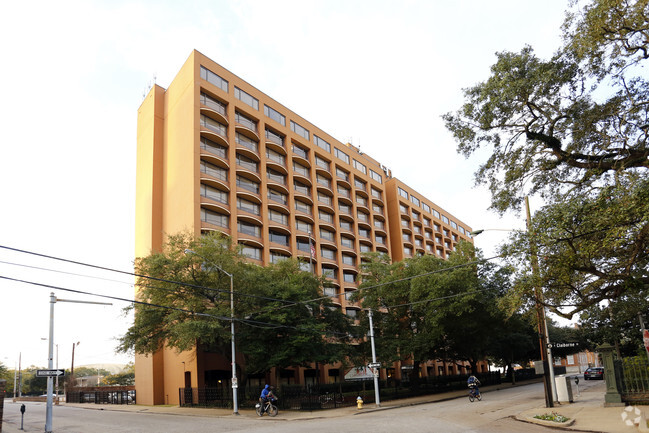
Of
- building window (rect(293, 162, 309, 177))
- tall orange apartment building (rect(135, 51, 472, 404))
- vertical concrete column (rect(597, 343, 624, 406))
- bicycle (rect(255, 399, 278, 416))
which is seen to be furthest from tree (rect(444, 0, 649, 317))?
building window (rect(293, 162, 309, 177))

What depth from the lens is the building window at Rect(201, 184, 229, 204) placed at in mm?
47000

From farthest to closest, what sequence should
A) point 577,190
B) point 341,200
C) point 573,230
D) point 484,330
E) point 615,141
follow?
1. point 341,200
2. point 484,330
3. point 577,190
4. point 615,141
5. point 573,230

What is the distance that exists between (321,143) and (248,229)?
22193 millimetres

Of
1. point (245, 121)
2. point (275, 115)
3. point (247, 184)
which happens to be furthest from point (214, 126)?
point (275, 115)

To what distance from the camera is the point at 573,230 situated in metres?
14.8

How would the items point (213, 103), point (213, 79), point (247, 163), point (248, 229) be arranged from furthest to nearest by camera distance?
point (247, 163)
point (248, 229)
point (213, 79)
point (213, 103)

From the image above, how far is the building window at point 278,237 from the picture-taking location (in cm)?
5566

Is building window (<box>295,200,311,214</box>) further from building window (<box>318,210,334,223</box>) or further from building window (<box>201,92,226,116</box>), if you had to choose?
building window (<box>201,92,226,116</box>)

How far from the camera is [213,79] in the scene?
5081 centimetres

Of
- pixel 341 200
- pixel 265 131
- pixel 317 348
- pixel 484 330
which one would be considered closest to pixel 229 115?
pixel 265 131

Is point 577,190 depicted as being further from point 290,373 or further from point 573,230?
point 290,373

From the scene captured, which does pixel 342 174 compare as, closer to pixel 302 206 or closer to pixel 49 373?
pixel 302 206

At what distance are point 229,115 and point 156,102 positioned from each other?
380 inches

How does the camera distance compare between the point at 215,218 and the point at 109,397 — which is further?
the point at 109,397
